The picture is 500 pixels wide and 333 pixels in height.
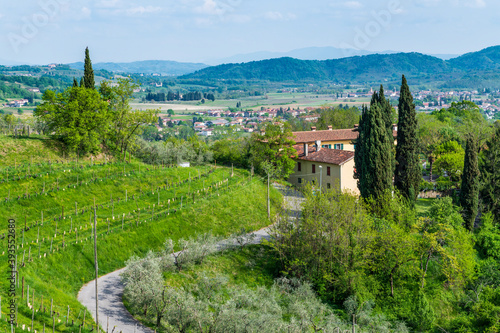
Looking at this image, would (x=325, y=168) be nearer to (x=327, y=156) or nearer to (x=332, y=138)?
(x=327, y=156)

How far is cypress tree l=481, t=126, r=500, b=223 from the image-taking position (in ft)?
141

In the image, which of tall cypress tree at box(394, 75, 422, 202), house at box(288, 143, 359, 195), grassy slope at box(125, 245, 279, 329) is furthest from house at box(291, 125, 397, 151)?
grassy slope at box(125, 245, 279, 329)

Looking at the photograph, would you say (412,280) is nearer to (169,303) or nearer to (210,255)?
(210,255)

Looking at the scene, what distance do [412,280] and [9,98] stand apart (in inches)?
5923

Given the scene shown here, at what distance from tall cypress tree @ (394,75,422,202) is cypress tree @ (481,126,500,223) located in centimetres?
629

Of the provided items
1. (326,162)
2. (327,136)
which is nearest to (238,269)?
(326,162)

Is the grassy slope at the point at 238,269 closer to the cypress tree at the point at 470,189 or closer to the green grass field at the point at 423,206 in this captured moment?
the green grass field at the point at 423,206

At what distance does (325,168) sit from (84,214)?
27.8 meters

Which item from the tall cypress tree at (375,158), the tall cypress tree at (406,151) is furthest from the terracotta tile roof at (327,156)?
the tall cypress tree at (375,158)

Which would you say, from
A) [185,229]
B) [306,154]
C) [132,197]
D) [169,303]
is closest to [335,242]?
[185,229]

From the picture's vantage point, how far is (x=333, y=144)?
61750 mm

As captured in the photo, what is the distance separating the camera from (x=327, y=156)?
169ft

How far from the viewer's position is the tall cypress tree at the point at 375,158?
39.1 m

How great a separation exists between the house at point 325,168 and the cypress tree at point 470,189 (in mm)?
10501
